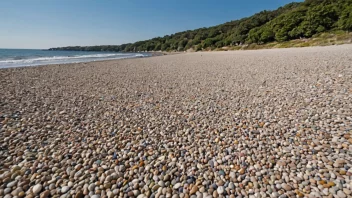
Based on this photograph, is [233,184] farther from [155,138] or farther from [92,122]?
[92,122]

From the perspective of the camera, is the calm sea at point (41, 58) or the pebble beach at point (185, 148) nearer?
the pebble beach at point (185, 148)

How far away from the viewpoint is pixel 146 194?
1.90 meters

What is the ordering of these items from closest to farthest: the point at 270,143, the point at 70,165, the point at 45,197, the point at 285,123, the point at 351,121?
the point at 45,197 → the point at 70,165 → the point at 270,143 → the point at 351,121 → the point at 285,123

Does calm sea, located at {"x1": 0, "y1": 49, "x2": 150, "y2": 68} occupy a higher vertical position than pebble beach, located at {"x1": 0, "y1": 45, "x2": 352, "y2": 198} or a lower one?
higher

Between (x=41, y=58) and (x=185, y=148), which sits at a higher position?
(x=41, y=58)

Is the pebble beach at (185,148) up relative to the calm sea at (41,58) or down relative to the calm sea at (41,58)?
down

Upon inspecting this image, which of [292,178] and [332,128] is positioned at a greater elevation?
[332,128]

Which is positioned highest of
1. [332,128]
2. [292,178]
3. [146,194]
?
[332,128]

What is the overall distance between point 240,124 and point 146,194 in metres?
2.38

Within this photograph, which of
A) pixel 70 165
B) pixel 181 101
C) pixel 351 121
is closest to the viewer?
pixel 70 165

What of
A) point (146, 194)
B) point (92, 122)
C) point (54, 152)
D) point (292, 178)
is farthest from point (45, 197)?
point (292, 178)

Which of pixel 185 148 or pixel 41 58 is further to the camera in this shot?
pixel 41 58

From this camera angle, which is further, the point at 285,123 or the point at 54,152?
the point at 285,123

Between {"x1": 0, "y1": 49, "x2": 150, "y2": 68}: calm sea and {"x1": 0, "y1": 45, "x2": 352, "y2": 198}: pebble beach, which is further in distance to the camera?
{"x1": 0, "y1": 49, "x2": 150, "y2": 68}: calm sea
